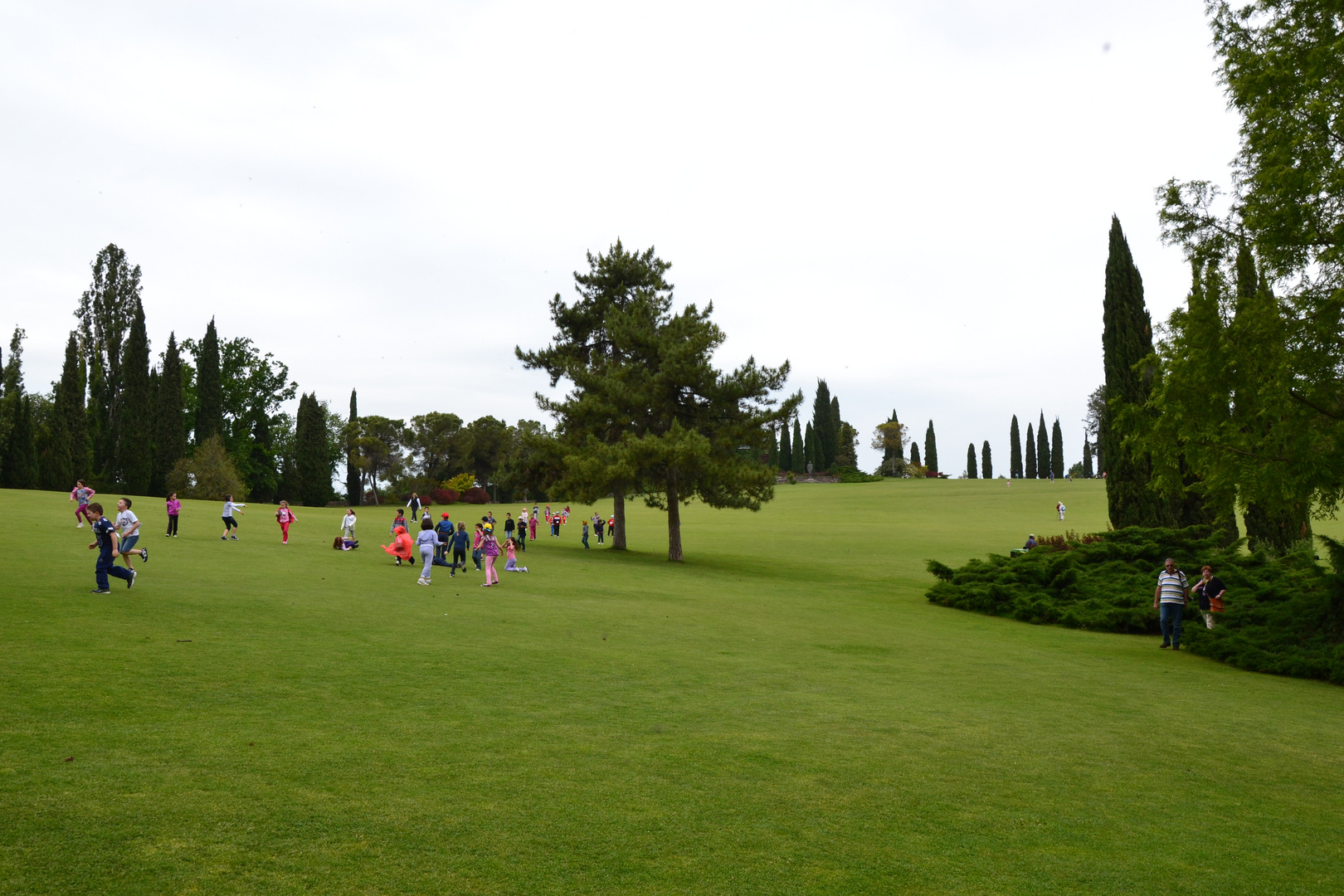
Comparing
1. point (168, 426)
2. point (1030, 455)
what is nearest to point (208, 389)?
point (168, 426)

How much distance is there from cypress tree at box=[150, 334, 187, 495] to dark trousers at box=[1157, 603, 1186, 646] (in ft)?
246

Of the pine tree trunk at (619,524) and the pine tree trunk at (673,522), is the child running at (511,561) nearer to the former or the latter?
the pine tree trunk at (673,522)

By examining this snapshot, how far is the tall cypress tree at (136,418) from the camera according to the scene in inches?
2790

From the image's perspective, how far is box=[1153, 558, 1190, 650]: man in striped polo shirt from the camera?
769 inches

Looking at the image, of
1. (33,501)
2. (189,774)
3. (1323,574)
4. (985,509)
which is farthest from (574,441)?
(985,509)

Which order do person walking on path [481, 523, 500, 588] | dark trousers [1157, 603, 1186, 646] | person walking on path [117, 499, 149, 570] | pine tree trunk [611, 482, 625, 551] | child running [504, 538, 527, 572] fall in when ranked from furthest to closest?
pine tree trunk [611, 482, 625, 551] < child running [504, 538, 527, 572] < person walking on path [481, 523, 500, 588] < dark trousers [1157, 603, 1186, 646] < person walking on path [117, 499, 149, 570]

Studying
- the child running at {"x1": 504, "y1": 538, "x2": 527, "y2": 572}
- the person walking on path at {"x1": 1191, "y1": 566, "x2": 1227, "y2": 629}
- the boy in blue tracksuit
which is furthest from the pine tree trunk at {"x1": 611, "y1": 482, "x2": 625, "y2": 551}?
the boy in blue tracksuit

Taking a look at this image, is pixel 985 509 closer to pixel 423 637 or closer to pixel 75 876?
pixel 423 637

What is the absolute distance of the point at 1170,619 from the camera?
20.0m

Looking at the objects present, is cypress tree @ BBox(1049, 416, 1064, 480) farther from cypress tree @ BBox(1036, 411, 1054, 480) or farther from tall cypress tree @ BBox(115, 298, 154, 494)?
tall cypress tree @ BBox(115, 298, 154, 494)

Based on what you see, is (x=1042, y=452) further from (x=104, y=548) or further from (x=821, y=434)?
(x=104, y=548)

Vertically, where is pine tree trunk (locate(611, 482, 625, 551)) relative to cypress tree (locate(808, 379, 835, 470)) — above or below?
below

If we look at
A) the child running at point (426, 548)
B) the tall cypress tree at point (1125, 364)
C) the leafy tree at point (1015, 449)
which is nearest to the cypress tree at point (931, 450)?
the leafy tree at point (1015, 449)

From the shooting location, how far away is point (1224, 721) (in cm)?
1145
